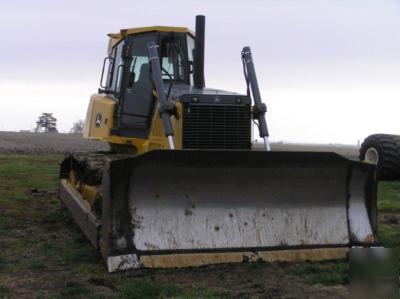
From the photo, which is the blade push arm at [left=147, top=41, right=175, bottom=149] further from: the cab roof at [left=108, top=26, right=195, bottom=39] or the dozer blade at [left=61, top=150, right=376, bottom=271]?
the dozer blade at [left=61, top=150, right=376, bottom=271]

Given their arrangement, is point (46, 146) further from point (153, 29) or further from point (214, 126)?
point (214, 126)

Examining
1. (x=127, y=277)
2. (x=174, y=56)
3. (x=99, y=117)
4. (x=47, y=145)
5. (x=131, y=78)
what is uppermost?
(x=174, y=56)

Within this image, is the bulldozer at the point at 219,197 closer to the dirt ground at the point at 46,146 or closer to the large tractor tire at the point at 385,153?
the large tractor tire at the point at 385,153

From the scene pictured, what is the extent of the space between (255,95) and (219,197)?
2.15 meters

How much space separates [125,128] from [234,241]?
307 centimetres

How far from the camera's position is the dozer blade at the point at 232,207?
5977mm

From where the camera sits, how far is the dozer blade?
19.6 feet

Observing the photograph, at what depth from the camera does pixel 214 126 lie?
7.38 meters

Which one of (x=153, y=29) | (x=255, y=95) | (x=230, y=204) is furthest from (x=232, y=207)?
(x=153, y=29)

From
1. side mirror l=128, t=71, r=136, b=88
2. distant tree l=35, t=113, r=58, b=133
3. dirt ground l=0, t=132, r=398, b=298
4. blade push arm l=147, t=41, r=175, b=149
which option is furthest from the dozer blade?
distant tree l=35, t=113, r=58, b=133

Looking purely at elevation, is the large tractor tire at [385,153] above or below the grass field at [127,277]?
above

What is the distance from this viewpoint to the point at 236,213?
636cm

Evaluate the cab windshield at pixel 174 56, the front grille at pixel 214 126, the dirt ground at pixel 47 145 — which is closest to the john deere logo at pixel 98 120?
the cab windshield at pixel 174 56

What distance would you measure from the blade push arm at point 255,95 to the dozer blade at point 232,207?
125 centimetres
